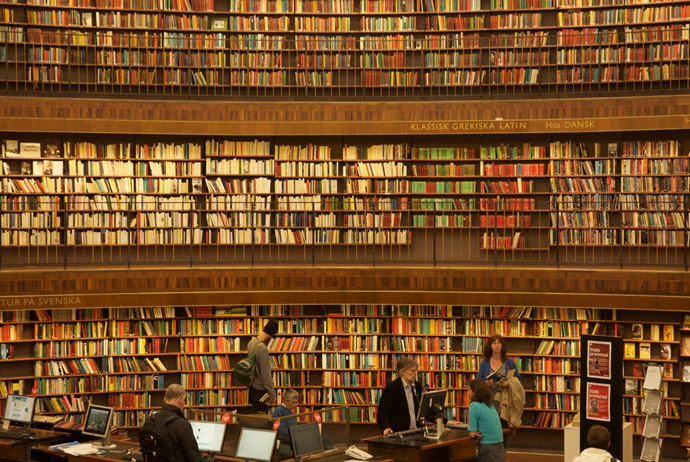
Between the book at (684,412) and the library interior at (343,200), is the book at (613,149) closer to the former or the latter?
the library interior at (343,200)


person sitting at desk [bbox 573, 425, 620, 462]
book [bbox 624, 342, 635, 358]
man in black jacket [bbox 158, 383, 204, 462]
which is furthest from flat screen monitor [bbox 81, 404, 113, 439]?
book [bbox 624, 342, 635, 358]

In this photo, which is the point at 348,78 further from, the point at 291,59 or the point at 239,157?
the point at 239,157

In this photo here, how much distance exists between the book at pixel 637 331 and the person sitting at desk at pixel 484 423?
11.8 feet

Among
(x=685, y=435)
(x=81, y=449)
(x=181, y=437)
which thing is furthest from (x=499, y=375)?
(x=81, y=449)

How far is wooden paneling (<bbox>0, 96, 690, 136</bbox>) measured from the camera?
1047 cm

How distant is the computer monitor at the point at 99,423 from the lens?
23.7 ft

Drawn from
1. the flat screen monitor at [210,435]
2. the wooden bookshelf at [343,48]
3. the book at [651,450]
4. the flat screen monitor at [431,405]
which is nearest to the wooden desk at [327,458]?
the flat screen monitor at [210,435]

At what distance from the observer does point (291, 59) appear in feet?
38.0

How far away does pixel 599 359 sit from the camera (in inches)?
283

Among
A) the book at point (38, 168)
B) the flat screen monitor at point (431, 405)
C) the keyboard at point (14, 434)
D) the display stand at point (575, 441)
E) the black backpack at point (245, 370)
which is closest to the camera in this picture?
the flat screen monitor at point (431, 405)

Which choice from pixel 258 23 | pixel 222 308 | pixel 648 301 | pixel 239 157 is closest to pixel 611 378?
pixel 648 301

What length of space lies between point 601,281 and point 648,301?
52cm

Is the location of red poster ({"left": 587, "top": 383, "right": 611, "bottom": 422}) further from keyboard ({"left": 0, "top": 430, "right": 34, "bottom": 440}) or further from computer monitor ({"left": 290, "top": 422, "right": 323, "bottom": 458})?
keyboard ({"left": 0, "top": 430, "right": 34, "bottom": 440})

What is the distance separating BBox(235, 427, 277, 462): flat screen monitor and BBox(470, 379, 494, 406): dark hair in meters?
1.56
